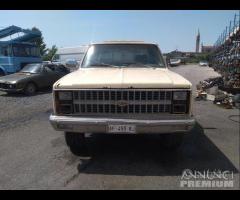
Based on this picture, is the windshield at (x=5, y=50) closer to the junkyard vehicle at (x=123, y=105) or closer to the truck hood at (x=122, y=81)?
the truck hood at (x=122, y=81)

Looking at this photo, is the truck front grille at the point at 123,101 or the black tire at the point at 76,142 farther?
the black tire at the point at 76,142

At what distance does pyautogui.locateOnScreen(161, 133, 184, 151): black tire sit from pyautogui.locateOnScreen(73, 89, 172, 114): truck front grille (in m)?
0.59

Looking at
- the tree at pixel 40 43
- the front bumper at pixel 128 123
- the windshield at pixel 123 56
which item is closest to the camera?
the front bumper at pixel 128 123

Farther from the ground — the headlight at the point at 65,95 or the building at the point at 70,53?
the headlight at the point at 65,95

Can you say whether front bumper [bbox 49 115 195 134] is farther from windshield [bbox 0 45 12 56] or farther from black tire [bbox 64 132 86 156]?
windshield [bbox 0 45 12 56]

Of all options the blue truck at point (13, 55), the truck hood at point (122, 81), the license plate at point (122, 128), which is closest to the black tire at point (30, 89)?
the blue truck at point (13, 55)

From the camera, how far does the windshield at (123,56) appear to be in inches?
217

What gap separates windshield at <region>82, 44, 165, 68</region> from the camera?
550cm

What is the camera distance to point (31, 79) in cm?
1219

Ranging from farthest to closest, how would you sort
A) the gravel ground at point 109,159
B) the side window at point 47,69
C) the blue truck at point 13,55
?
the blue truck at point 13,55, the side window at point 47,69, the gravel ground at point 109,159

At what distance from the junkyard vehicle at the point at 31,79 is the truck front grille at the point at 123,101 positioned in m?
8.20

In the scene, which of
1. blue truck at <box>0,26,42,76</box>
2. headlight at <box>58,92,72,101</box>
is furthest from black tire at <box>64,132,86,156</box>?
blue truck at <box>0,26,42,76</box>

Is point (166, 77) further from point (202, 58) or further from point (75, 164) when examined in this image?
point (202, 58)

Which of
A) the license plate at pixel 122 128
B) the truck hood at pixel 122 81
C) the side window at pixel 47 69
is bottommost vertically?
the side window at pixel 47 69
